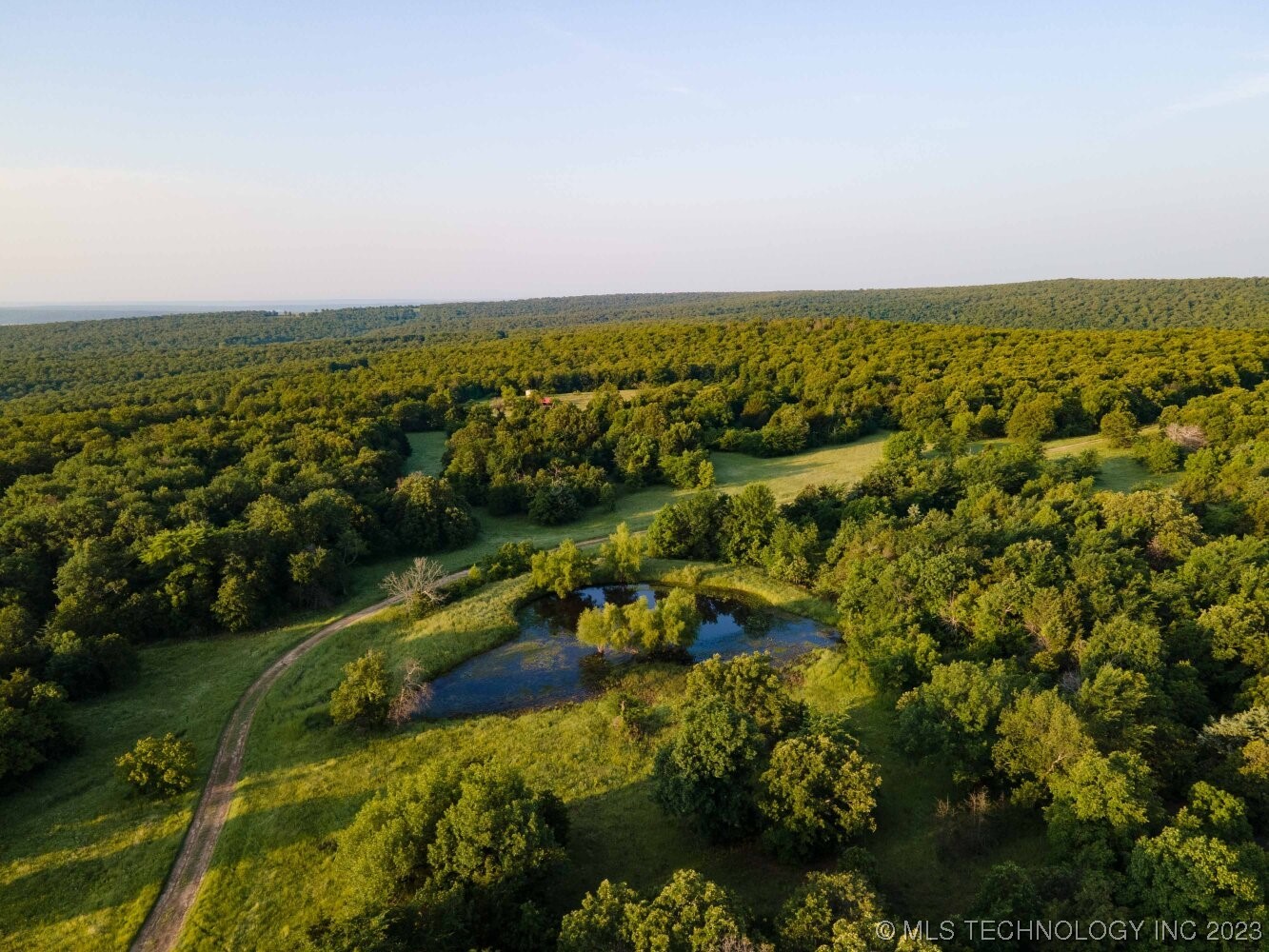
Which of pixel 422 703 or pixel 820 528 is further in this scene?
pixel 820 528

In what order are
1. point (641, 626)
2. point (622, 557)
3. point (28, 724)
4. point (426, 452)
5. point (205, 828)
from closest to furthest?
point (205, 828), point (28, 724), point (641, 626), point (622, 557), point (426, 452)

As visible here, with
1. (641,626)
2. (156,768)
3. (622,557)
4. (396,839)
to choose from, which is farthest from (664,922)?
(622,557)

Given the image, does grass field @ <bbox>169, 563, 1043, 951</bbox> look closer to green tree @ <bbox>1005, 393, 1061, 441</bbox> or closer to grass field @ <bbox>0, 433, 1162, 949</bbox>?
grass field @ <bbox>0, 433, 1162, 949</bbox>

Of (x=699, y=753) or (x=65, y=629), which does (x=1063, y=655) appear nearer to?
(x=699, y=753)

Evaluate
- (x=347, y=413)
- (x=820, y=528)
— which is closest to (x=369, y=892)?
(x=820, y=528)

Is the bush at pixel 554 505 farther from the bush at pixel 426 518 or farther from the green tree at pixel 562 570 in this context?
the green tree at pixel 562 570

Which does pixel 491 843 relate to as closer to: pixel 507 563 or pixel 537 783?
pixel 537 783

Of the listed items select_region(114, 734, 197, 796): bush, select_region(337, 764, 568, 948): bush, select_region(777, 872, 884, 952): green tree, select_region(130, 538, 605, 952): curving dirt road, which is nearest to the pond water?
select_region(130, 538, 605, 952): curving dirt road
